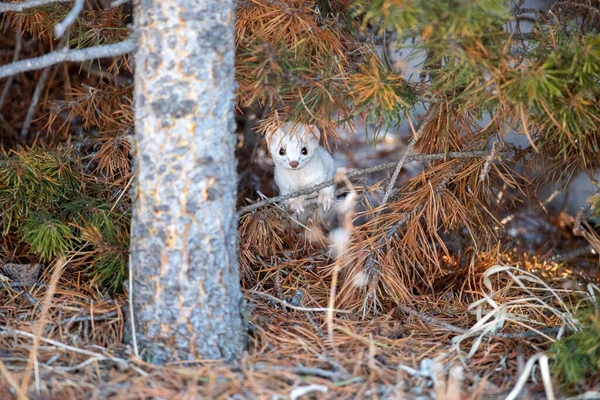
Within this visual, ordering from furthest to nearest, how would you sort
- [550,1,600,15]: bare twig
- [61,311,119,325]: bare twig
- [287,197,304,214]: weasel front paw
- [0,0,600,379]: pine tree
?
[287,197,304,214]: weasel front paw → [550,1,600,15]: bare twig → [61,311,119,325]: bare twig → [0,0,600,379]: pine tree

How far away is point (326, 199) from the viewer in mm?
2963

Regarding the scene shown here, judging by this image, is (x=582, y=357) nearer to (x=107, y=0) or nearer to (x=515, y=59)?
(x=515, y=59)

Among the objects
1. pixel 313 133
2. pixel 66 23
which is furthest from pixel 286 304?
pixel 66 23

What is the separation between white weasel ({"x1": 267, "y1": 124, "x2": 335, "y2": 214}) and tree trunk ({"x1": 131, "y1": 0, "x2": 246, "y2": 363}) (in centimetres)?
105

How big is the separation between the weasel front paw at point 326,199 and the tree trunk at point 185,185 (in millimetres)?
1248

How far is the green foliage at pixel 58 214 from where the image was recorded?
206 cm

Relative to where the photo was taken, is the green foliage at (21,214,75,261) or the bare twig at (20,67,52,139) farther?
the bare twig at (20,67,52,139)

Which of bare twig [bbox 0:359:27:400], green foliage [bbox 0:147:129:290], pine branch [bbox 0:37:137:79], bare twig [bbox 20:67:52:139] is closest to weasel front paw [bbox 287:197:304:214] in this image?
green foliage [bbox 0:147:129:290]

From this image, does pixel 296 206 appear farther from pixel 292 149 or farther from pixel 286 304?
pixel 286 304

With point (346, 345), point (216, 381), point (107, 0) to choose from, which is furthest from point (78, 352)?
point (107, 0)

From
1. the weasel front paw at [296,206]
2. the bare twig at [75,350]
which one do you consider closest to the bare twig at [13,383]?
the bare twig at [75,350]

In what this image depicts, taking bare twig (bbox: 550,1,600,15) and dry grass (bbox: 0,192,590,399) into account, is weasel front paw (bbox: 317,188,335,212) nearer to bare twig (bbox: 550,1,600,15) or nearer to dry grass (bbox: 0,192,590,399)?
dry grass (bbox: 0,192,590,399)

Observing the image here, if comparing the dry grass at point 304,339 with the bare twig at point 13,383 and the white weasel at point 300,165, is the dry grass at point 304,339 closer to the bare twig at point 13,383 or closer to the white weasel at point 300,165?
the bare twig at point 13,383

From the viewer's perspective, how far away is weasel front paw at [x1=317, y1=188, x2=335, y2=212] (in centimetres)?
296
